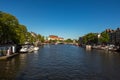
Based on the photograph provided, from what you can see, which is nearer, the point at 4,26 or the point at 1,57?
the point at 1,57

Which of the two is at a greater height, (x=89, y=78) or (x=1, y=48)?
(x=1, y=48)

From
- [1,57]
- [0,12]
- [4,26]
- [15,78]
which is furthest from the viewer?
[0,12]

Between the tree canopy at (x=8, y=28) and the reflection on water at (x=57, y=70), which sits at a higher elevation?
the tree canopy at (x=8, y=28)

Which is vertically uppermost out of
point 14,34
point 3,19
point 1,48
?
point 3,19

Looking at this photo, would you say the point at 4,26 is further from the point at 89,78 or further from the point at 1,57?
the point at 89,78

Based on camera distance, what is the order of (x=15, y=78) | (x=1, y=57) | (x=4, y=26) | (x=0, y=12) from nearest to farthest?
(x=15, y=78) < (x=1, y=57) < (x=4, y=26) < (x=0, y=12)

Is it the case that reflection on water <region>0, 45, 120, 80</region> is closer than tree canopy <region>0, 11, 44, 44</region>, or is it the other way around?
reflection on water <region>0, 45, 120, 80</region>

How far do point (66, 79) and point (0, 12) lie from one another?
63.8m

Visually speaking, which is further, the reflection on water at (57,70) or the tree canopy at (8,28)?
the tree canopy at (8,28)

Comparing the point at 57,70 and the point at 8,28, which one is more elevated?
the point at 8,28

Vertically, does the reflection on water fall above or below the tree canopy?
below

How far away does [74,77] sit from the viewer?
1570 inches

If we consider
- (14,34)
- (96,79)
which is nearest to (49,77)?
(96,79)

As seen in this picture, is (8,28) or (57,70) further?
(8,28)
